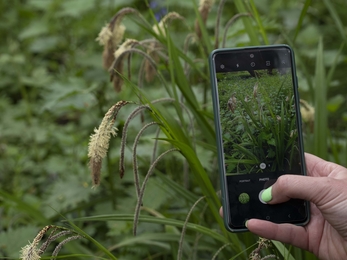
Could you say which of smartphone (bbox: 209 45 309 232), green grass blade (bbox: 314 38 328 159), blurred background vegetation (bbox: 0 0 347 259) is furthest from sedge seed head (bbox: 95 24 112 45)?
green grass blade (bbox: 314 38 328 159)

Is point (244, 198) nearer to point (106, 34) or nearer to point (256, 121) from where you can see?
point (256, 121)

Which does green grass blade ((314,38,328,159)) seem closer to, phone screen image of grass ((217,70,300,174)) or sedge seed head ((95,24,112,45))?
phone screen image of grass ((217,70,300,174))

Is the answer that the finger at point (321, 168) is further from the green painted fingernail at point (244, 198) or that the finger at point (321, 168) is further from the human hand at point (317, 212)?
the green painted fingernail at point (244, 198)

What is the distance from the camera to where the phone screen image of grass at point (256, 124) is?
1023mm

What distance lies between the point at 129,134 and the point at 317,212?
889 mm

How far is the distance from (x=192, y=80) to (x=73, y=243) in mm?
948

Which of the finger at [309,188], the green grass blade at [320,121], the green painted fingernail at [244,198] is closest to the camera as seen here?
the finger at [309,188]

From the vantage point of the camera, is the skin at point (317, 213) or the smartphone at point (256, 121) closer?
the skin at point (317, 213)

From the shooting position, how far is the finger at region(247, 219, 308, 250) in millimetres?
961

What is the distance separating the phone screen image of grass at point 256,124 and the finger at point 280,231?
11cm

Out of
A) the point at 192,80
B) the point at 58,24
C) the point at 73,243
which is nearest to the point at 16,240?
the point at 73,243

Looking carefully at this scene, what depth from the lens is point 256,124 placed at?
3.37 feet

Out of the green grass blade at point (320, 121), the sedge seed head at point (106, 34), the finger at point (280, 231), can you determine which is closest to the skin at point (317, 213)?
the finger at point (280, 231)

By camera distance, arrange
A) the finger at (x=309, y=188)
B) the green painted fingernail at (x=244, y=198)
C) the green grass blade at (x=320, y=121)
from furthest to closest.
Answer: the green grass blade at (x=320, y=121) < the green painted fingernail at (x=244, y=198) < the finger at (x=309, y=188)
